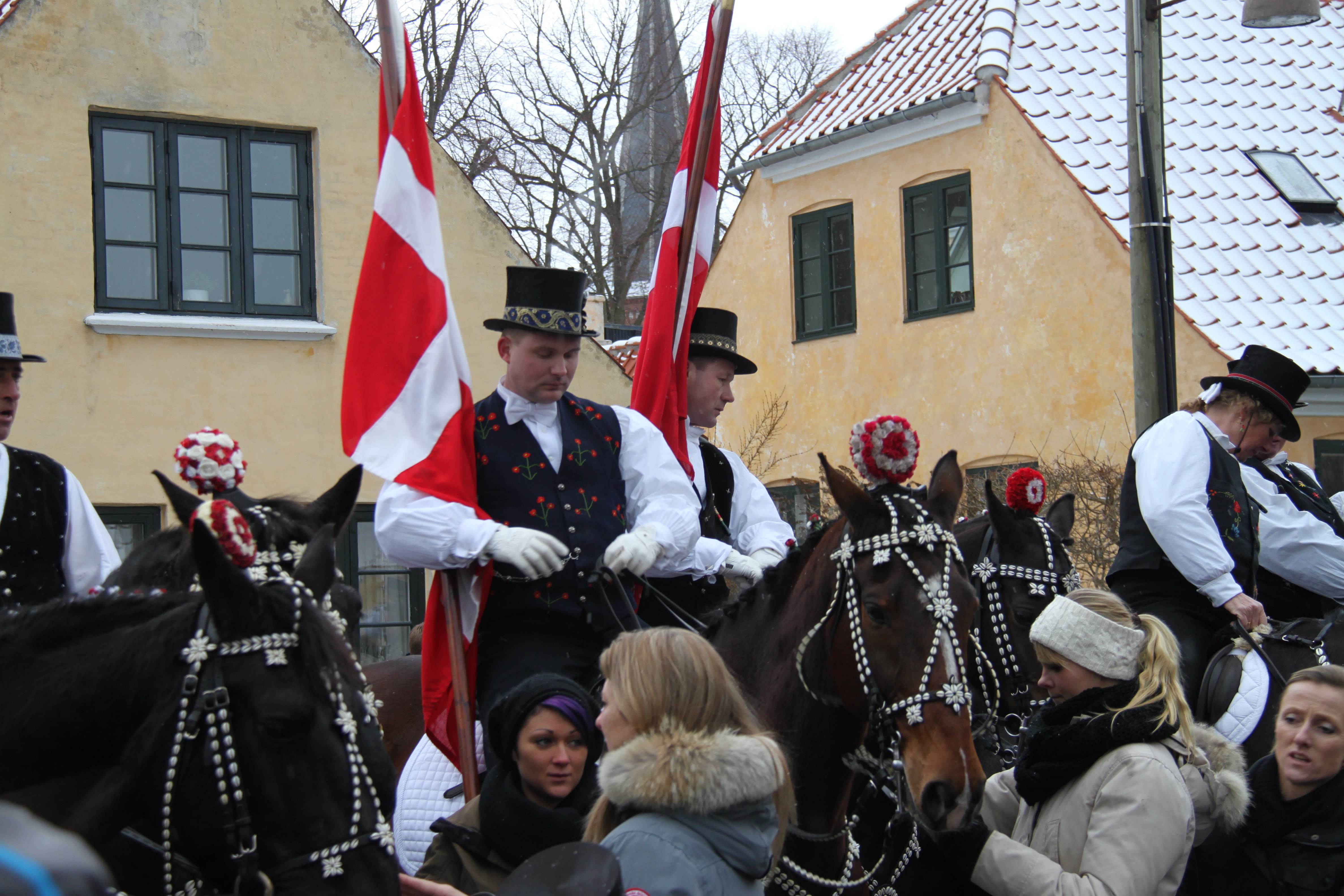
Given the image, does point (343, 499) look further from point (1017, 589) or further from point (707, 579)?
point (1017, 589)

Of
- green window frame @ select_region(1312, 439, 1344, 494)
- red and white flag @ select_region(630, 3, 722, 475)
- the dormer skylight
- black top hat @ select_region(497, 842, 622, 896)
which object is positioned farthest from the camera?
the dormer skylight

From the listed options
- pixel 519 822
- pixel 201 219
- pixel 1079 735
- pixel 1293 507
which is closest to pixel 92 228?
pixel 201 219

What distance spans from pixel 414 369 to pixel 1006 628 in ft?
8.20

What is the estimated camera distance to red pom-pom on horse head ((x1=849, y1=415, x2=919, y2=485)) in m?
3.85

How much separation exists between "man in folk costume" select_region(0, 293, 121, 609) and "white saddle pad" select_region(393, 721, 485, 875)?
127 centimetres

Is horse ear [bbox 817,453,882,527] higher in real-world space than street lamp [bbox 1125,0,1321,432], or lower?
lower

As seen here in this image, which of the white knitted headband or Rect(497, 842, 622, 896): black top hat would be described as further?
the white knitted headband

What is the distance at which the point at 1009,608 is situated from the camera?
16.6ft

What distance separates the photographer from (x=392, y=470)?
4.09 metres

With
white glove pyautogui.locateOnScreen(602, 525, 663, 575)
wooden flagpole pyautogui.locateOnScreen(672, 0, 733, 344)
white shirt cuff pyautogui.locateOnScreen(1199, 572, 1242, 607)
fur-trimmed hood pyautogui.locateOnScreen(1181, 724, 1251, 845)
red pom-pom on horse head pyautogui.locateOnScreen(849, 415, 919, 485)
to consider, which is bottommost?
fur-trimmed hood pyautogui.locateOnScreen(1181, 724, 1251, 845)

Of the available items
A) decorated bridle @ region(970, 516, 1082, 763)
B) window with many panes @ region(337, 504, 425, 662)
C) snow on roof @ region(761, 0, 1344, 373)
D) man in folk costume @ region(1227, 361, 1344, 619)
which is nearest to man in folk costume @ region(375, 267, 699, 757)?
decorated bridle @ region(970, 516, 1082, 763)

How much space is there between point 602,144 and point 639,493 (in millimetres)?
21031

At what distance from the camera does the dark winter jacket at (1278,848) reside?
12.6ft

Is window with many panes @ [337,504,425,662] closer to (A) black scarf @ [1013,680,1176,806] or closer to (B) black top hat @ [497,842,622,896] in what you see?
(A) black scarf @ [1013,680,1176,806]
